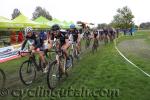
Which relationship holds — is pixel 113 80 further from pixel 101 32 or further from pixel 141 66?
pixel 101 32

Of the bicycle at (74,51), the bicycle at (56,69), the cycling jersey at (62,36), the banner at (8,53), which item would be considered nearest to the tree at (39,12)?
the banner at (8,53)

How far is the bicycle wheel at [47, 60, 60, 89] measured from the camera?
31.0 ft

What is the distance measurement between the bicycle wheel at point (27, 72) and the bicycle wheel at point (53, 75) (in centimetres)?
125

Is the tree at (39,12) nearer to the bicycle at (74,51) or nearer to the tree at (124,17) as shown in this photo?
the tree at (124,17)

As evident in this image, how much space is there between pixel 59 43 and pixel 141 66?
5428 millimetres

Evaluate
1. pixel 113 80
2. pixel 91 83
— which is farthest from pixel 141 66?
pixel 91 83

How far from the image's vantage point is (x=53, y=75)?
32.0 feet

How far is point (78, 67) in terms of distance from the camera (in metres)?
14.7

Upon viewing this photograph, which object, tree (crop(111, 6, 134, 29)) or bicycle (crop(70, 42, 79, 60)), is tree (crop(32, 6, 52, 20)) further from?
bicycle (crop(70, 42, 79, 60))

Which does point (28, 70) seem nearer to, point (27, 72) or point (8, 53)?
point (27, 72)

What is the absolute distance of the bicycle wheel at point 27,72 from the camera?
1056 centimetres

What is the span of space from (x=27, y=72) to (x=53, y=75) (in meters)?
1.44

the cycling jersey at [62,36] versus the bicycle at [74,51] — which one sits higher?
the cycling jersey at [62,36]

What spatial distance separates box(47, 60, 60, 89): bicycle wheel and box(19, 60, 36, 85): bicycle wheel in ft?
4.11
